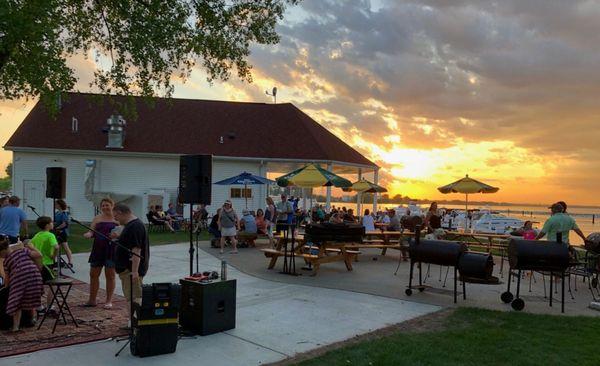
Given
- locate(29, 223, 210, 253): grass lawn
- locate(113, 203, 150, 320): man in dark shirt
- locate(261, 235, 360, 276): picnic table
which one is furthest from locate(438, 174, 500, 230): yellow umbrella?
locate(113, 203, 150, 320): man in dark shirt

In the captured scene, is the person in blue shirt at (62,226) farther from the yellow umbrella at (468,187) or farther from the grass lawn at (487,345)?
the yellow umbrella at (468,187)

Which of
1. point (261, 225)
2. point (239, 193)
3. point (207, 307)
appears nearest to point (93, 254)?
point (207, 307)

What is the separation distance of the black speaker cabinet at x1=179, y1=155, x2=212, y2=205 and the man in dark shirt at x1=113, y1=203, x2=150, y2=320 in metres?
0.99

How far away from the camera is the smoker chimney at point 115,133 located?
87.1 feet

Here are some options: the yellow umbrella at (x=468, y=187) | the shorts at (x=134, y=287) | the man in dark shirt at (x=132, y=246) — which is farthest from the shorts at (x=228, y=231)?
the man in dark shirt at (x=132, y=246)

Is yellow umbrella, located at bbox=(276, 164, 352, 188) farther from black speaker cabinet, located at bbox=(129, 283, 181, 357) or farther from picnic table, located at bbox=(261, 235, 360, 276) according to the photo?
black speaker cabinet, located at bbox=(129, 283, 181, 357)

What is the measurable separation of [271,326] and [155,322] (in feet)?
6.18

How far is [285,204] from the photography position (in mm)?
18469

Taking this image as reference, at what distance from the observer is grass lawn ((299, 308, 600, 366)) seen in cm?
556

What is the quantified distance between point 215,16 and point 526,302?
37.8ft

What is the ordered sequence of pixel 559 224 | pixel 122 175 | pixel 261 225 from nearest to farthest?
pixel 559 224 → pixel 261 225 → pixel 122 175

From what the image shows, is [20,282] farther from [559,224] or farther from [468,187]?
[468,187]

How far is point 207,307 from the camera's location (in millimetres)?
6395

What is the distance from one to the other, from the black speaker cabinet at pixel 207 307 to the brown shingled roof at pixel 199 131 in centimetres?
1994
